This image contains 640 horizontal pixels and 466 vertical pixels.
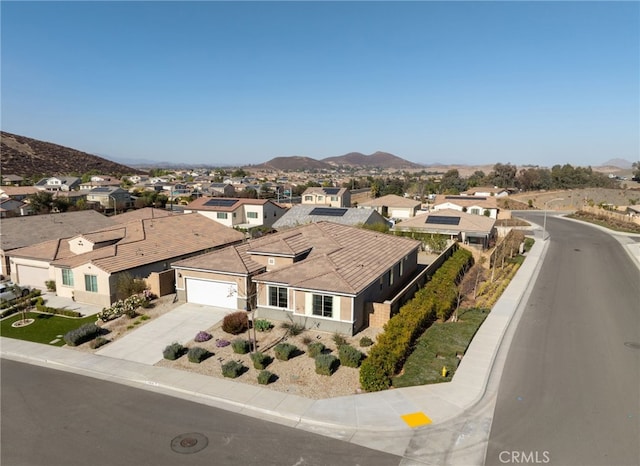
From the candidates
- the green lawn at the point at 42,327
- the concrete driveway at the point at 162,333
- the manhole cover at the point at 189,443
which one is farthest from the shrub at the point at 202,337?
the manhole cover at the point at 189,443

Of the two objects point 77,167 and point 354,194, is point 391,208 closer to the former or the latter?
point 354,194

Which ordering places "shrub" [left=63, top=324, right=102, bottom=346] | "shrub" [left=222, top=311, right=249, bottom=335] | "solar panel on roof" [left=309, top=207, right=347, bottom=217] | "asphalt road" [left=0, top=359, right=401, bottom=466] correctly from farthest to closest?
"solar panel on roof" [left=309, top=207, right=347, bottom=217], "shrub" [left=222, top=311, right=249, bottom=335], "shrub" [left=63, top=324, right=102, bottom=346], "asphalt road" [left=0, top=359, right=401, bottom=466]

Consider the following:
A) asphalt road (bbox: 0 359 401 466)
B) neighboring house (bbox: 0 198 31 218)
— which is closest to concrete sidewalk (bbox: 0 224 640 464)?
asphalt road (bbox: 0 359 401 466)

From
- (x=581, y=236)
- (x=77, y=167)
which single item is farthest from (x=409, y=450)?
(x=77, y=167)

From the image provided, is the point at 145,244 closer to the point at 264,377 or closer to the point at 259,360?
the point at 259,360

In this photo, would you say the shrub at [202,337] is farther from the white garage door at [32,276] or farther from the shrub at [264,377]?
the white garage door at [32,276]

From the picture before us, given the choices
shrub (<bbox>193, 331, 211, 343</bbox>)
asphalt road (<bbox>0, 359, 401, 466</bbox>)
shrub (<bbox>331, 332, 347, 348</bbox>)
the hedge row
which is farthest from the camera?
shrub (<bbox>193, 331, 211, 343</bbox>)

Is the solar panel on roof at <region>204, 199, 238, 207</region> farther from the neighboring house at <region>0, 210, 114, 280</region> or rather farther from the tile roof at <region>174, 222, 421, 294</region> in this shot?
the tile roof at <region>174, 222, 421, 294</region>

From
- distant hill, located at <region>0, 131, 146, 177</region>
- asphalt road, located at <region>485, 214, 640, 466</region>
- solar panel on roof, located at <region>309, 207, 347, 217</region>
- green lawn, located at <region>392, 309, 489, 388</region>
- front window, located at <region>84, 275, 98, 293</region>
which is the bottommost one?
asphalt road, located at <region>485, 214, 640, 466</region>
